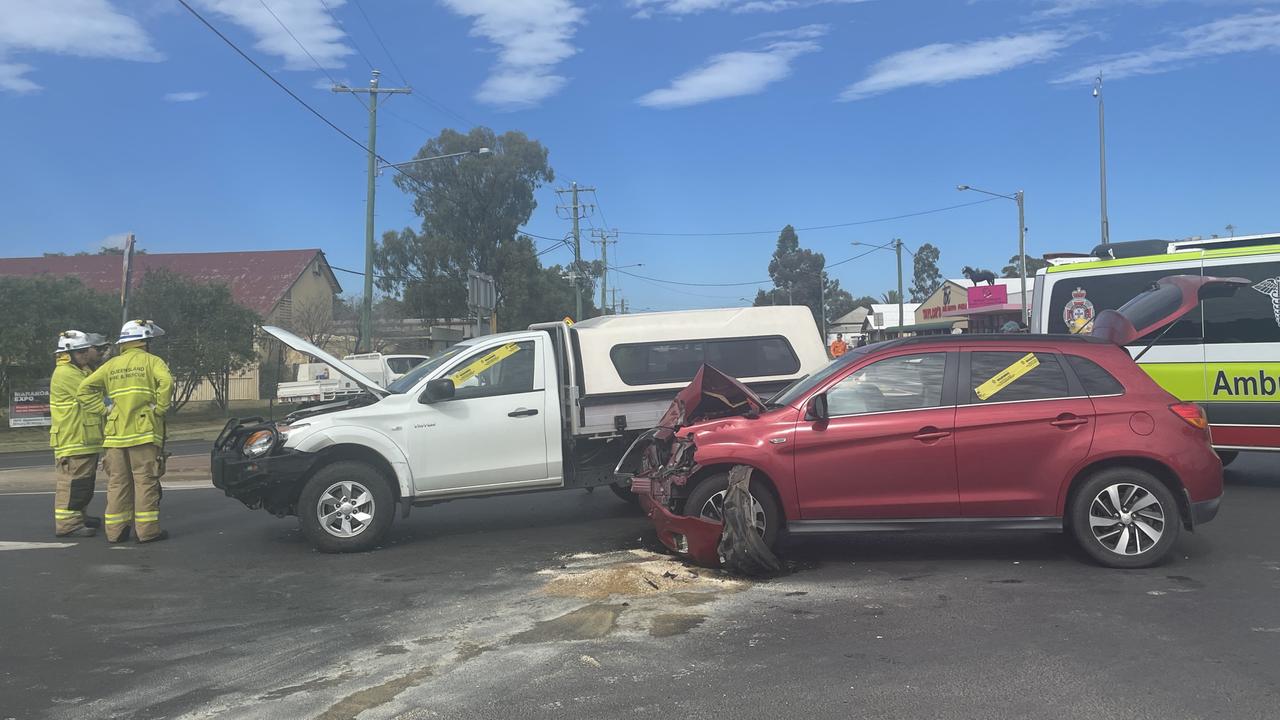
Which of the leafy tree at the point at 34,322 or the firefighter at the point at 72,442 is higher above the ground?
the leafy tree at the point at 34,322

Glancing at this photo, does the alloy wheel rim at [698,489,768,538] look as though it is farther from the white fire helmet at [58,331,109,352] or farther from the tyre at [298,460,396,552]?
the white fire helmet at [58,331,109,352]

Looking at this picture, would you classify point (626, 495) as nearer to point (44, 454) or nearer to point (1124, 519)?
point (1124, 519)

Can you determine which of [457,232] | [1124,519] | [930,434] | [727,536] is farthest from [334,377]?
[457,232]

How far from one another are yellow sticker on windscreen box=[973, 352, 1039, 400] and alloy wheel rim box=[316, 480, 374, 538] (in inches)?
196

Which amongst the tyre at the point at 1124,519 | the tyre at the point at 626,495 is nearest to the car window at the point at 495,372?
the tyre at the point at 626,495

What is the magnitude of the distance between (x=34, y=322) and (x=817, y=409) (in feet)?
81.8

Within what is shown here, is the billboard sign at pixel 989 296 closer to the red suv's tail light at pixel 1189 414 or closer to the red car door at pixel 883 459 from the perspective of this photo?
the red suv's tail light at pixel 1189 414

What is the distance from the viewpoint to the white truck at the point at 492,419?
769 cm

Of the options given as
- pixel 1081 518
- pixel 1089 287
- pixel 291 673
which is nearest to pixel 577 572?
pixel 291 673

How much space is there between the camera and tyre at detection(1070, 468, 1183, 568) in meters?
6.27

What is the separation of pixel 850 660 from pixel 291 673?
2.87 m

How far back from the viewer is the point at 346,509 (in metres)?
7.70

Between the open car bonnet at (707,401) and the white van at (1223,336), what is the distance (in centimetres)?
455

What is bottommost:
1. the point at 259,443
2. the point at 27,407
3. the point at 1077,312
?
the point at 259,443
